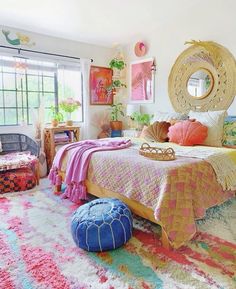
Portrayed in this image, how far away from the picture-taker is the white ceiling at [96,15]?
305 centimetres

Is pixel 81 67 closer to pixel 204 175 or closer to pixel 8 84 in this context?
pixel 8 84

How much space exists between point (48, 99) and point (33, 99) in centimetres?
27

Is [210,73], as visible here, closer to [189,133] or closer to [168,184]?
[189,133]

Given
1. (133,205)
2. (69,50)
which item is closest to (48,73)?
(69,50)

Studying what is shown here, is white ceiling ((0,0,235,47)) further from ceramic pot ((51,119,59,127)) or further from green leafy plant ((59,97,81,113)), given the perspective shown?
ceramic pot ((51,119,59,127))

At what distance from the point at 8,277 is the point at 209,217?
1790 mm

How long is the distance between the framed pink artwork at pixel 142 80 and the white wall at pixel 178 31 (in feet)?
0.33

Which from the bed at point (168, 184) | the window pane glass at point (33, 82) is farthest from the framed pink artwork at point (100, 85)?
the bed at point (168, 184)

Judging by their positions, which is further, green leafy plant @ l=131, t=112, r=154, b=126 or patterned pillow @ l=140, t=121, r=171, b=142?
green leafy plant @ l=131, t=112, r=154, b=126

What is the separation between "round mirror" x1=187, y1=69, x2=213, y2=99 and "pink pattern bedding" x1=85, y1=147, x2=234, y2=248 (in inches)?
67.4

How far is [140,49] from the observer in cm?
443

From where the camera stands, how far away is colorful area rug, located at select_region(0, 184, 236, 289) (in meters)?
1.53

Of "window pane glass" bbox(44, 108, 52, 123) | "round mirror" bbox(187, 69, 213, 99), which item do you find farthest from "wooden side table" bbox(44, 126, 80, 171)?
"round mirror" bbox(187, 69, 213, 99)

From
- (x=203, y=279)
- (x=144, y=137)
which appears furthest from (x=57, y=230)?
(x=144, y=137)
